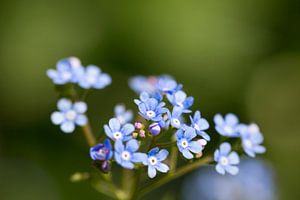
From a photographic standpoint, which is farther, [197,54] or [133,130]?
[197,54]

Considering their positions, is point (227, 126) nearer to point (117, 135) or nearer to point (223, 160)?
point (223, 160)

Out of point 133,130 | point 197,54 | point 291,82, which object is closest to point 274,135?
point 291,82

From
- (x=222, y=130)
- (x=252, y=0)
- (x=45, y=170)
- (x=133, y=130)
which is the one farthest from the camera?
(x=252, y=0)

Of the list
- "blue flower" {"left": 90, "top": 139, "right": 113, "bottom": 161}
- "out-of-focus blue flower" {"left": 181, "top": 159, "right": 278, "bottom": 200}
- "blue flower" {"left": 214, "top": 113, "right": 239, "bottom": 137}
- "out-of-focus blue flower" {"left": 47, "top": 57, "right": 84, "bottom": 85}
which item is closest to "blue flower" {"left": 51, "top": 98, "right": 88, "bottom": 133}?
"out-of-focus blue flower" {"left": 47, "top": 57, "right": 84, "bottom": 85}

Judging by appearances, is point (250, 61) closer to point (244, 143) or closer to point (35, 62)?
point (35, 62)

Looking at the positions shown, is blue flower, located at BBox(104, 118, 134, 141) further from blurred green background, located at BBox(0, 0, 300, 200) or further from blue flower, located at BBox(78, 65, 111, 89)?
blurred green background, located at BBox(0, 0, 300, 200)

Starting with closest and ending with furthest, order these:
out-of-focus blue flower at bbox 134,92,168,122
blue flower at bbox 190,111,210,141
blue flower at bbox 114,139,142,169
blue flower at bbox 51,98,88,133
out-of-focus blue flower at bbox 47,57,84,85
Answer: blue flower at bbox 114,139,142,169 < out-of-focus blue flower at bbox 134,92,168,122 < blue flower at bbox 190,111,210,141 < blue flower at bbox 51,98,88,133 < out-of-focus blue flower at bbox 47,57,84,85

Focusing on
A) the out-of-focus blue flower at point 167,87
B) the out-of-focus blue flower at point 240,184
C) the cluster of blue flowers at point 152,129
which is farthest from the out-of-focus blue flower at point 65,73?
the out-of-focus blue flower at point 240,184
